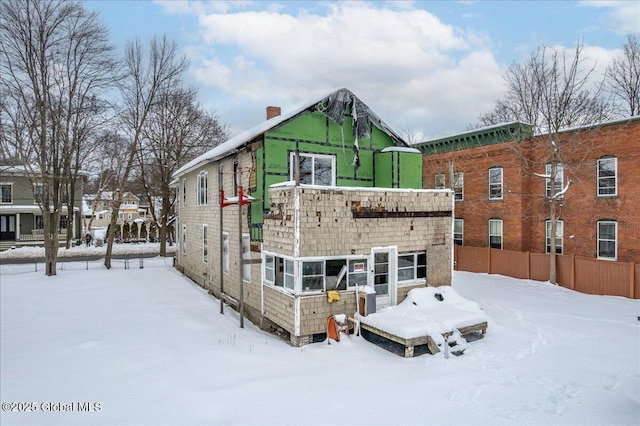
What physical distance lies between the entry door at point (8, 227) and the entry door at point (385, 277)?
41.8 meters

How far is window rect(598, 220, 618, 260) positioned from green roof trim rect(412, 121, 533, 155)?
6072 millimetres

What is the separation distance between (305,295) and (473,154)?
18.0 meters

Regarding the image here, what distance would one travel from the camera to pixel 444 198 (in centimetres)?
1269

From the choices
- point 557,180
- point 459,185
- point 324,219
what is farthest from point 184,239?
point 557,180

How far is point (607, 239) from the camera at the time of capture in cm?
1852

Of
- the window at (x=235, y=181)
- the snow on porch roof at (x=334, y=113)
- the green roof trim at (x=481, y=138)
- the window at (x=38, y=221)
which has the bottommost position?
the window at (x=38, y=221)

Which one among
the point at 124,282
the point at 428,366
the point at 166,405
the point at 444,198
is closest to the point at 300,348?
the point at 428,366

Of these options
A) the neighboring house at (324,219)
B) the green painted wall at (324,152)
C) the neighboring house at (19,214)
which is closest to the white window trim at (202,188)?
the neighboring house at (324,219)

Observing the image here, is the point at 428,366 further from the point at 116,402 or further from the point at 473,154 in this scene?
the point at 473,154

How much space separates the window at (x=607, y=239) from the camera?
18.2 m

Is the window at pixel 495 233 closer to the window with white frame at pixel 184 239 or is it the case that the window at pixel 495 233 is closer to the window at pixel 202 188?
the window at pixel 202 188

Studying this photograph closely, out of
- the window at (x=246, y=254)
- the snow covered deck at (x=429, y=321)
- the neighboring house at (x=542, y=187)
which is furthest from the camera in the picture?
the neighboring house at (x=542, y=187)

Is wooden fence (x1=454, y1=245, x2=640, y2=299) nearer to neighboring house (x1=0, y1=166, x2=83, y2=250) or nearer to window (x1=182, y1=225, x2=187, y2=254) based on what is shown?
window (x1=182, y1=225, x2=187, y2=254)

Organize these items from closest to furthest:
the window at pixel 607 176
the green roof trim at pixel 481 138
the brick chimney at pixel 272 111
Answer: the window at pixel 607 176 → the brick chimney at pixel 272 111 → the green roof trim at pixel 481 138
